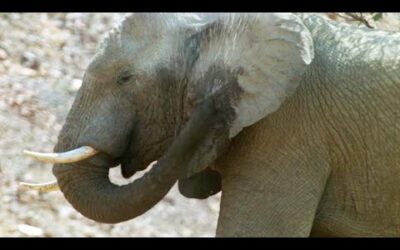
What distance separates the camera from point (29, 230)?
318 inches

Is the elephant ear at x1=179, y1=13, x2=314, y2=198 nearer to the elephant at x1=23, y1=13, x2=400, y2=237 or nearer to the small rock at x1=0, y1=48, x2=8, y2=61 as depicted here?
the elephant at x1=23, y1=13, x2=400, y2=237

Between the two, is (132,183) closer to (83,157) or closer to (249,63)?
(83,157)

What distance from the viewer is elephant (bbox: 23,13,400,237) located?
221 inches

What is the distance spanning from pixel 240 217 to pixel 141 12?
0.96m

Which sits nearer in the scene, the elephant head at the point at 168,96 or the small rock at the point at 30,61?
the elephant head at the point at 168,96

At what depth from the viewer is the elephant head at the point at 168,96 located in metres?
5.61

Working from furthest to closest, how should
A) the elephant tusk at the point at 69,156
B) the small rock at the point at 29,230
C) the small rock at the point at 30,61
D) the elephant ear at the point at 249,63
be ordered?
1. the small rock at the point at 30,61
2. the small rock at the point at 29,230
3. the elephant tusk at the point at 69,156
4. the elephant ear at the point at 249,63

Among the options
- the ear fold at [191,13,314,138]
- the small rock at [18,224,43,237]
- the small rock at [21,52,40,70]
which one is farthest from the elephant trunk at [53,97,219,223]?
the small rock at [21,52,40,70]

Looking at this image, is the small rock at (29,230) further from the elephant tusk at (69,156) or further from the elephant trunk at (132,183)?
the elephant tusk at (69,156)

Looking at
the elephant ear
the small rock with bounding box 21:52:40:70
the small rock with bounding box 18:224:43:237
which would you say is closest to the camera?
the elephant ear

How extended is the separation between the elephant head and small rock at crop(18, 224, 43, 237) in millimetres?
2149

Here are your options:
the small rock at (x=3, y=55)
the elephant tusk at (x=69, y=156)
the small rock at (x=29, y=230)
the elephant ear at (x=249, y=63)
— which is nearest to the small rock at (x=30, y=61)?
the small rock at (x=3, y=55)

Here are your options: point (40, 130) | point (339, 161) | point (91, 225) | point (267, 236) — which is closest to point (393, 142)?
point (339, 161)
